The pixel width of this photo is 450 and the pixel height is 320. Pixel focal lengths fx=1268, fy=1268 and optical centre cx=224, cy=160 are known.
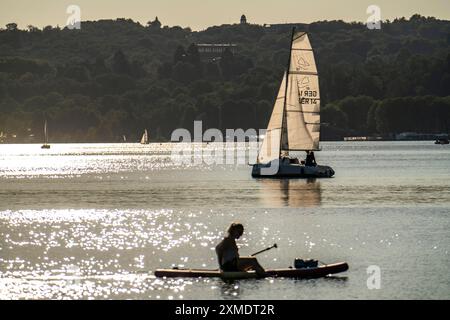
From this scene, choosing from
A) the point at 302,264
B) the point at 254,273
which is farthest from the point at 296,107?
the point at 254,273

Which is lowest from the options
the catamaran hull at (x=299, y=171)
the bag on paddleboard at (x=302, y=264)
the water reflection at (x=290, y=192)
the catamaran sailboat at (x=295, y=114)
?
the water reflection at (x=290, y=192)

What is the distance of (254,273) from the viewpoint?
52125 millimetres

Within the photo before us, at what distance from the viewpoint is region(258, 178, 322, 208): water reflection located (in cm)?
9938

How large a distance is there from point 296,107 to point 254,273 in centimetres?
7938

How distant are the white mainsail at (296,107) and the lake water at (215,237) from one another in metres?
4.42

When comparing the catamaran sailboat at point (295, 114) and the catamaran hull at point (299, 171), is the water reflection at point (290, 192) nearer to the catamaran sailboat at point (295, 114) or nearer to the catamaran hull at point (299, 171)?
the catamaran hull at point (299, 171)

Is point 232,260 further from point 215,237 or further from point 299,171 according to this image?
point 299,171

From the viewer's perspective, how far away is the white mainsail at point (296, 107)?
129500 millimetres

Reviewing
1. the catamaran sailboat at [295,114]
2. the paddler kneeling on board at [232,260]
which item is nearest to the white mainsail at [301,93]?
the catamaran sailboat at [295,114]

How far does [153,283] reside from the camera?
5294 centimetres

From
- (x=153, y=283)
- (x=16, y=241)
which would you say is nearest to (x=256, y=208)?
(x=16, y=241)

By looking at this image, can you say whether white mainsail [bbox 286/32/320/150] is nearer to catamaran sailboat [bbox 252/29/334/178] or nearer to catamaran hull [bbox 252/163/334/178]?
catamaran sailboat [bbox 252/29/334/178]
